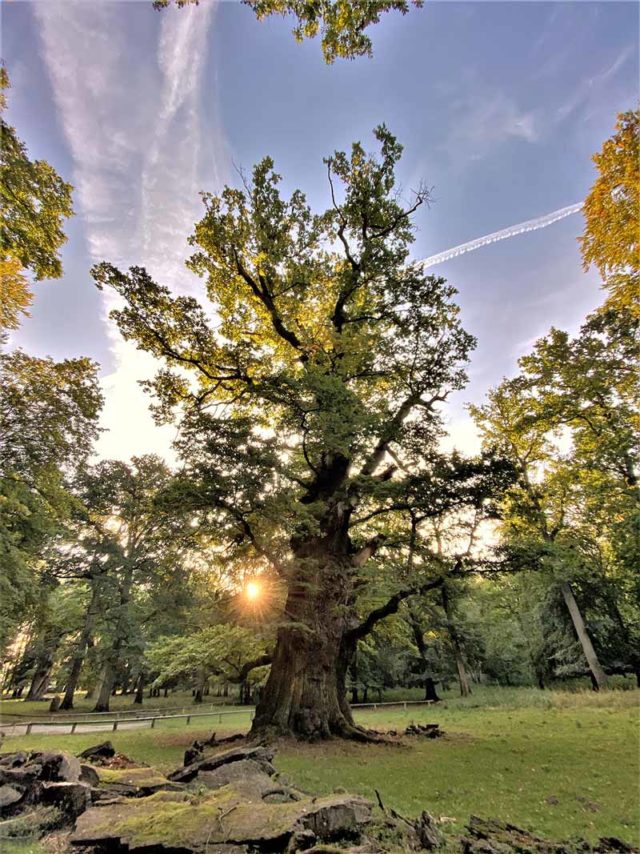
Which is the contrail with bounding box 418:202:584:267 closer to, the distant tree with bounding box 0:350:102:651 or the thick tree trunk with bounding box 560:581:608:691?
Answer: the distant tree with bounding box 0:350:102:651

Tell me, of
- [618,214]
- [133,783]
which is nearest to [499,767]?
[133,783]

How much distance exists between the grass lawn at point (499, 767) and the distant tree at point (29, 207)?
9812 mm

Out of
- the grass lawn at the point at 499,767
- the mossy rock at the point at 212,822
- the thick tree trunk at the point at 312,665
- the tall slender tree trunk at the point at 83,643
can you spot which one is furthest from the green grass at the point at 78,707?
the mossy rock at the point at 212,822

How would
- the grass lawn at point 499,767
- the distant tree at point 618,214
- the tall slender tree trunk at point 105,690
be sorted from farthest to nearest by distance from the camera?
the tall slender tree trunk at point 105,690 → the distant tree at point 618,214 → the grass lawn at point 499,767

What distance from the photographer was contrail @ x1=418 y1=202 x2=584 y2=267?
10.6 metres

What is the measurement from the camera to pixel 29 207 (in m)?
8.09

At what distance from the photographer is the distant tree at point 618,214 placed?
21.7 feet

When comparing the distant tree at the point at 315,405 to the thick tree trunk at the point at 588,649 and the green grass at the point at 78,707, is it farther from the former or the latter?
the green grass at the point at 78,707

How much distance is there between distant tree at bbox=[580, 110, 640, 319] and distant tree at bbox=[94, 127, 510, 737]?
540cm

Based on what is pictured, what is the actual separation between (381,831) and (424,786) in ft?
11.2

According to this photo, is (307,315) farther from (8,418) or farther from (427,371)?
(8,418)

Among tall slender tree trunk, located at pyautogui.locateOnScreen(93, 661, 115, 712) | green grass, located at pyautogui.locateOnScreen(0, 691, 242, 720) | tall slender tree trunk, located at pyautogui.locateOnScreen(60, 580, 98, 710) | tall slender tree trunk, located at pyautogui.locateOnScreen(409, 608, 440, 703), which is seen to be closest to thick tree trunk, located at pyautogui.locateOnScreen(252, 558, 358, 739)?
tall slender tree trunk, located at pyautogui.locateOnScreen(409, 608, 440, 703)

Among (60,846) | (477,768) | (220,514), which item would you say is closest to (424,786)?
(477,768)

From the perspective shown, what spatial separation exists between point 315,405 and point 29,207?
7.61 meters
